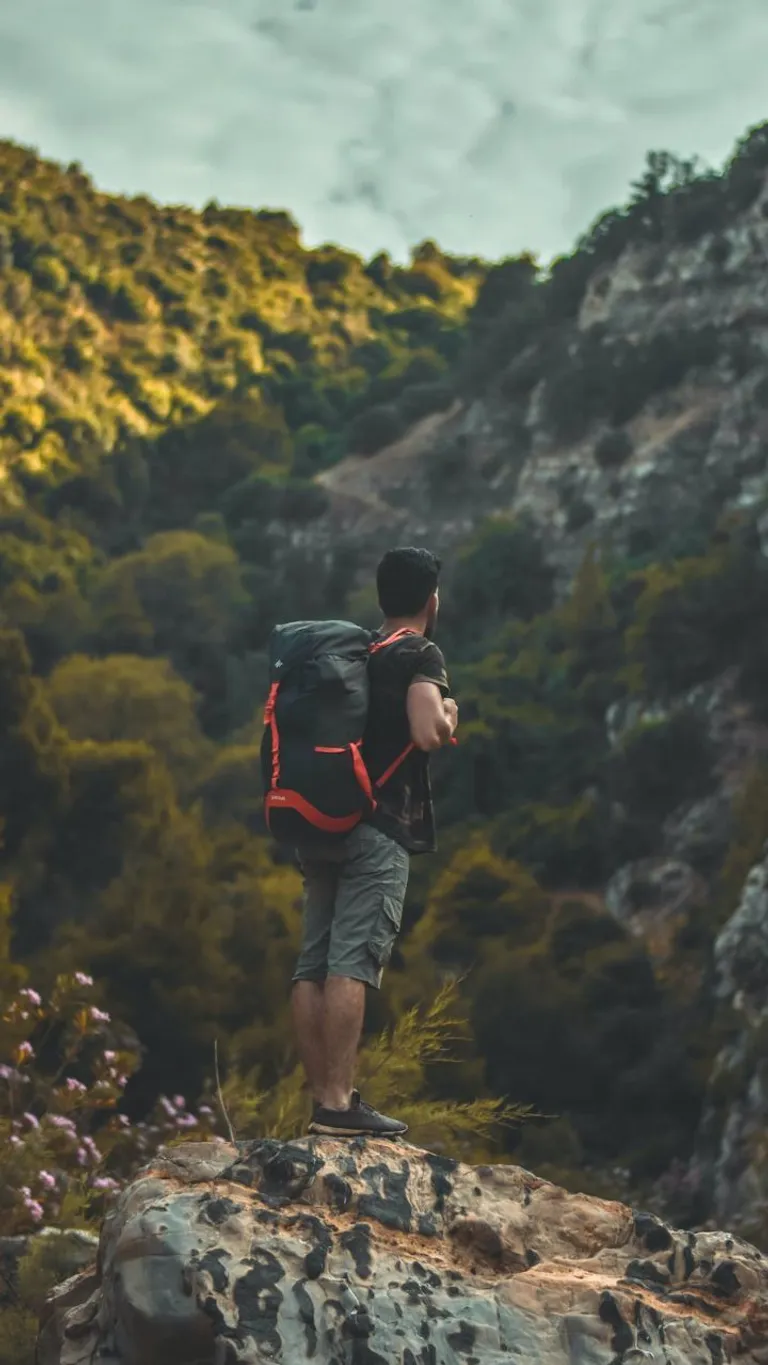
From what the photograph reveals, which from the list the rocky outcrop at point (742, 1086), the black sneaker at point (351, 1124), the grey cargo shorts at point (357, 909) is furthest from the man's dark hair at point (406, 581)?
the rocky outcrop at point (742, 1086)

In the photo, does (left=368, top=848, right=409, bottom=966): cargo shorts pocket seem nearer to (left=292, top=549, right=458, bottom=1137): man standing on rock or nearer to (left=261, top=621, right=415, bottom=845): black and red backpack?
(left=292, top=549, right=458, bottom=1137): man standing on rock

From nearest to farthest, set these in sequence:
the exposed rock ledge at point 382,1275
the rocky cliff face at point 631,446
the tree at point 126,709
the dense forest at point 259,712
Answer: the exposed rock ledge at point 382,1275 → the dense forest at point 259,712 → the tree at point 126,709 → the rocky cliff face at point 631,446

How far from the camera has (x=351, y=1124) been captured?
16.2ft

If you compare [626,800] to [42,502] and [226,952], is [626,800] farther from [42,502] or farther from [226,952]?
[42,502]

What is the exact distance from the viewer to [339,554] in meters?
60.0

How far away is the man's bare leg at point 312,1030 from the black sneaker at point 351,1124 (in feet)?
0.26

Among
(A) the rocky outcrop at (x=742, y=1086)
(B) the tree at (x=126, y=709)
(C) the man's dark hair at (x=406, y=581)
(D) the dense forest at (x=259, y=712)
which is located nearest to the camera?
(C) the man's dark hair at (x=406, y=581)

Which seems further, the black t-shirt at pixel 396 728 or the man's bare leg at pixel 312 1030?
the black t-shirt at pixel 396 728

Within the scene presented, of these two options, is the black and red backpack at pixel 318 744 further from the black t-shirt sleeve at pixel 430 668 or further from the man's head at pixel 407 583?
the man's head at pixel 407 583

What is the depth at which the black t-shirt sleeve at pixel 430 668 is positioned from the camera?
5129 millimetres

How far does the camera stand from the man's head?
5.40 m

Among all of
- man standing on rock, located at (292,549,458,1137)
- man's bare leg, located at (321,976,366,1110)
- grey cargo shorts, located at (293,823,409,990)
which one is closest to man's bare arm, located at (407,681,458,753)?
man standing on rock, located at (292,549,458,1137)

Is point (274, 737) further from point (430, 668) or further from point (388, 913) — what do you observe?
point (388, 913)

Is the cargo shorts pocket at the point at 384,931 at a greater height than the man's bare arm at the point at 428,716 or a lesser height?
lesser
